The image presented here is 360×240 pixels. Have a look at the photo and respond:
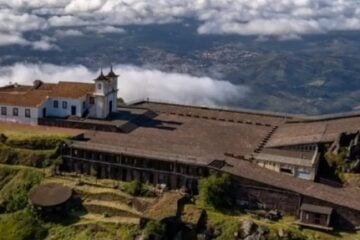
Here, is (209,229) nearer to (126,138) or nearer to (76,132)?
(126,138)

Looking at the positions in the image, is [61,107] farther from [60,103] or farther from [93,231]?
[93,231]

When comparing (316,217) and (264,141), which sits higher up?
(264,141)

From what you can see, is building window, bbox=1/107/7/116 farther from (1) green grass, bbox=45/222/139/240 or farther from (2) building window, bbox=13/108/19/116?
(1) green grass, bbox=45/222/139/240

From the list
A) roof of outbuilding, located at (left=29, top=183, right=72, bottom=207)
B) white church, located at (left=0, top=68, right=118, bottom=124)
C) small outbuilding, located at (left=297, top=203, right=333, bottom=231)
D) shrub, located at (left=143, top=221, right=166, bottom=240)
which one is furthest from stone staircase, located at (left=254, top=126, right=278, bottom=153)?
roof of outbuilding, located at (left=29, top=183, right=72, bottom=207)

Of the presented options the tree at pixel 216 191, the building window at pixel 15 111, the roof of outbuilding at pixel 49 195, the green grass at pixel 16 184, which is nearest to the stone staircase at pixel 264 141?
the tree at pixel 216 191

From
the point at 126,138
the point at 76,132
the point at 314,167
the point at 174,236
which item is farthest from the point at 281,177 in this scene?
the point at 76,132

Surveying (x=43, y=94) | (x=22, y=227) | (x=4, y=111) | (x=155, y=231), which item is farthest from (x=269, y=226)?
(x=4, y=111)
